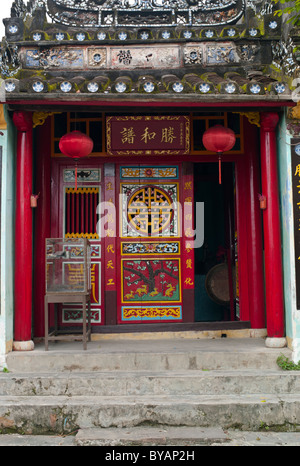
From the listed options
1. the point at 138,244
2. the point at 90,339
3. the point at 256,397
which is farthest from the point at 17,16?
the point at 256,397

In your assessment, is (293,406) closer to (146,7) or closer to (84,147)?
(84,147)

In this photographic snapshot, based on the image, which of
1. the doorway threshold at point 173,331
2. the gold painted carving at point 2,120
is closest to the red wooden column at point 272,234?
the doorway threshold at point 173,331

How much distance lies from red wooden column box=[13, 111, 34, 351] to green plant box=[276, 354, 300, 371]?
3.00m

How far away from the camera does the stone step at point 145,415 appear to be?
4961mm

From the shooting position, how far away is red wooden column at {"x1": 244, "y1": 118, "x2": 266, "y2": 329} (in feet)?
22.8

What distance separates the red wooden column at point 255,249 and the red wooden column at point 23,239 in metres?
3.07

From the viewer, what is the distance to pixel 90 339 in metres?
6.75

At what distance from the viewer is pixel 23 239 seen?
6.04 meters

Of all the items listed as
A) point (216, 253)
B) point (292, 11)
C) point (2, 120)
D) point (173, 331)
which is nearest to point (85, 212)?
point (2, 120)

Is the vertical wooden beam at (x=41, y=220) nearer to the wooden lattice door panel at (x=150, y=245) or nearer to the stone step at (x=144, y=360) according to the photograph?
the stone step at (x=144, y=360)

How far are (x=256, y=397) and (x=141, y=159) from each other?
12.0 ft

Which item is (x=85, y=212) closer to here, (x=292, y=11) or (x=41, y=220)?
(x=41, y=220)

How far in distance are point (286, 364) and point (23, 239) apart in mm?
3478

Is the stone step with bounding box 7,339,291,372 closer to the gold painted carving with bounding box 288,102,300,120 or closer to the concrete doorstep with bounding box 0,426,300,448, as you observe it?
the concrete doorstep with bounding box 0,426,300,448
